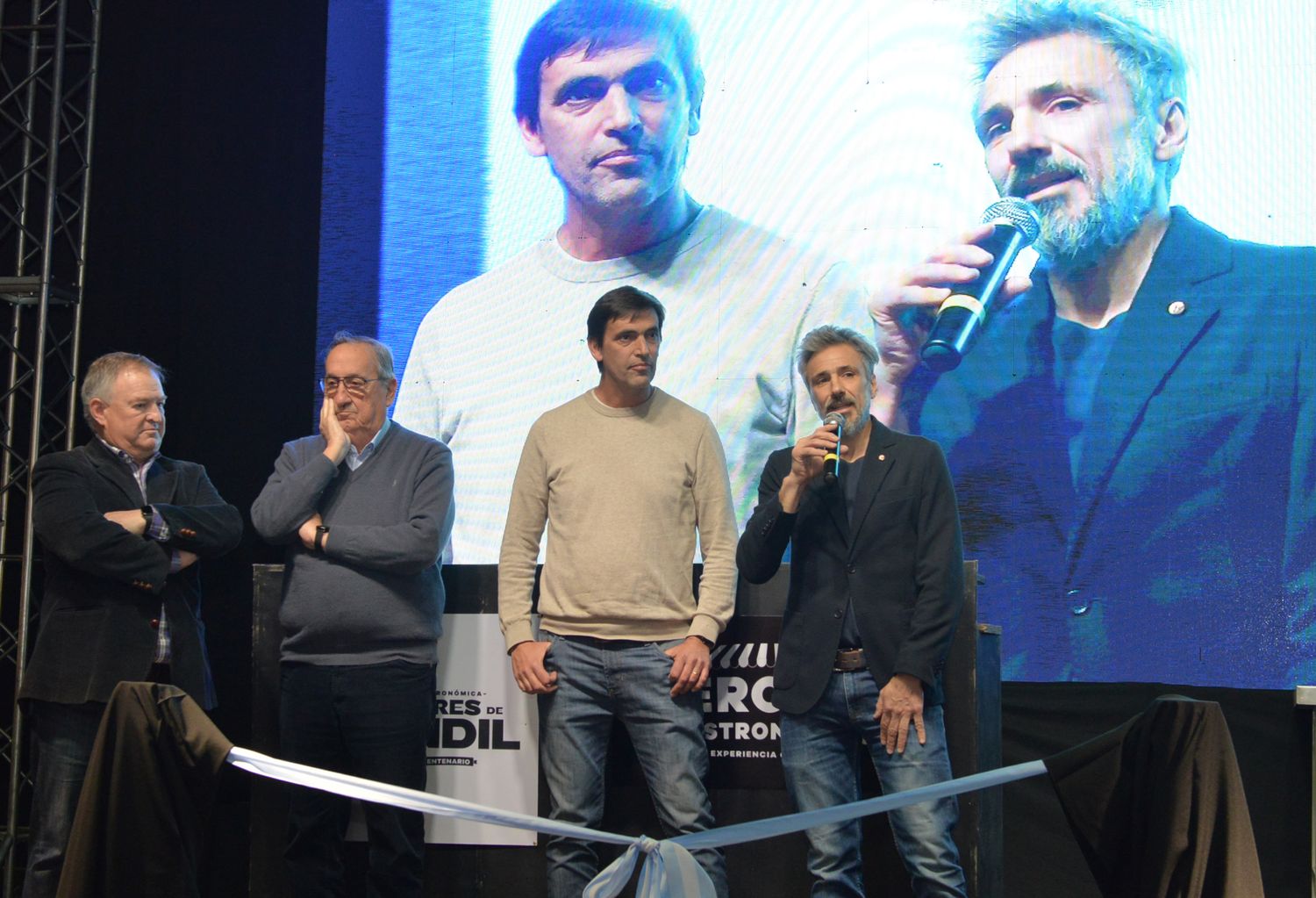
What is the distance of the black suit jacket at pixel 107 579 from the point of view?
307 cm

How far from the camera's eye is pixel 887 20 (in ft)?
13.7

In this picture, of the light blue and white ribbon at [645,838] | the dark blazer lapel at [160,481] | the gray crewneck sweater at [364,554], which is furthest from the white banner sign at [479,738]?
the dark blazer lapel at [160,481]

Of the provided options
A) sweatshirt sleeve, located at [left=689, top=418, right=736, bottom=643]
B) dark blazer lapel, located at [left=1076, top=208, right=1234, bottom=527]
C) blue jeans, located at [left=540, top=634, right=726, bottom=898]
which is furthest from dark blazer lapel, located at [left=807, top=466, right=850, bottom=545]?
dark blazer lapel, located at [left=1076, top=208, right=1234, bottom=527]

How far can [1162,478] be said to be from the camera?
3912 millimetres

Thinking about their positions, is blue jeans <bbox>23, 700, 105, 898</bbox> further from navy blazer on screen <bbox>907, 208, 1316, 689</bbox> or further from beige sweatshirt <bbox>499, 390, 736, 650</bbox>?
navy blazer on screen <bbox>907, 208, 1316, 689</bbox>

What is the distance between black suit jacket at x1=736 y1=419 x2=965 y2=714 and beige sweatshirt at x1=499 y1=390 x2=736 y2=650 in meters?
0.15

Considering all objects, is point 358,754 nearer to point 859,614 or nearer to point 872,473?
point 859,614

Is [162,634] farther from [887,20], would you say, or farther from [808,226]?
[887,20]

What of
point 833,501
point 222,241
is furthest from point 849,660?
point 222,241

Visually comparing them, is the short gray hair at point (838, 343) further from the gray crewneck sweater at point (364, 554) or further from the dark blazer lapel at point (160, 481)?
the dark blazer lapel at point (160, 481)

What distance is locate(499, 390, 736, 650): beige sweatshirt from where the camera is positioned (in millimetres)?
2881

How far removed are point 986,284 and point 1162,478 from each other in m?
0.87

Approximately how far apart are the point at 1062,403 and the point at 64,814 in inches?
127

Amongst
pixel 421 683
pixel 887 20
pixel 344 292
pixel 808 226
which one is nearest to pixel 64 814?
pixel 421 683
